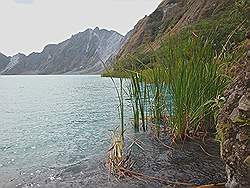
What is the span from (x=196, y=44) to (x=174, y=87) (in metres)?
1.16

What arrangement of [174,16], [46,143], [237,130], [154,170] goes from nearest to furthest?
[237,130] → [154,170] → [46,143] → [174,16]

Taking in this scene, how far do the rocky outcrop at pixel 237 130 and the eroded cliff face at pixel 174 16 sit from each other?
85115 mm

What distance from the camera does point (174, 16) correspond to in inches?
5022

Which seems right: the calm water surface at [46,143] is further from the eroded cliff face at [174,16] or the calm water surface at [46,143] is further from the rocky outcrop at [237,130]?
the eroded cliff face at [174,16]

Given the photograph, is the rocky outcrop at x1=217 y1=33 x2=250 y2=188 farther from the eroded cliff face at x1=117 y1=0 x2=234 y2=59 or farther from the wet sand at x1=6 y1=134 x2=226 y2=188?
the eroded cliff face at x1=117 y1=0 x2=234 y2=59

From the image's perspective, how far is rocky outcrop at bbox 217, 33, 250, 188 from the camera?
4.52 meters

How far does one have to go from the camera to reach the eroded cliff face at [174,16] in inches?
3701

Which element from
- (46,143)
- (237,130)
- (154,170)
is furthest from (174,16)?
(237,130)

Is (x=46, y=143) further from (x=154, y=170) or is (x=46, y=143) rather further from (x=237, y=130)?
(x=237, y=130)

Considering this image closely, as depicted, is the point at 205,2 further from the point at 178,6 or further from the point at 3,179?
the point at 3,179

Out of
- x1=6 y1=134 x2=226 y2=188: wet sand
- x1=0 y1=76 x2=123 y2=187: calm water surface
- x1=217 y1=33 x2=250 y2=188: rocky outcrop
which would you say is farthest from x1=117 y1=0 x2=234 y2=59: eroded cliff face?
x1=217 y1=33 x2=250 y2=188: rocky outcrop

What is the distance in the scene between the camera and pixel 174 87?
8.05 meters

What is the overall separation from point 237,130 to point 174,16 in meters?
128

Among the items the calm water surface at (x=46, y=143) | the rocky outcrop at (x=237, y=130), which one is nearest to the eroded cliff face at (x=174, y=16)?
the calm water surface at (x=46, y=143)
